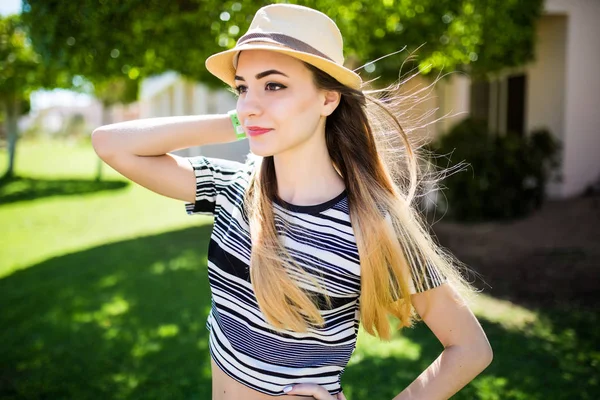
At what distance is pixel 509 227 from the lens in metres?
8.70

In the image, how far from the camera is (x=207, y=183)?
6.75 feet

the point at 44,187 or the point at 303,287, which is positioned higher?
the point at 303,287

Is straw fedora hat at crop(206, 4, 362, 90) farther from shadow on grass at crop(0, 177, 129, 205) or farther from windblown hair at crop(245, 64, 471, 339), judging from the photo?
shadow on grass at crop(0, 177, 129, 205)

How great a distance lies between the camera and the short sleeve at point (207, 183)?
6.73 ft

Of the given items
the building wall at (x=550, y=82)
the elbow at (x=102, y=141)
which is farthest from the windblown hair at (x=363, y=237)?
the building wall at (x=550, y=82)

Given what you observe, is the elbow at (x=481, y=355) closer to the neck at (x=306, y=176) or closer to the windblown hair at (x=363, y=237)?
the windblown hair at (x=363, y=237)

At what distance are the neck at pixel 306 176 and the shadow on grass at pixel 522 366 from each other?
256cm

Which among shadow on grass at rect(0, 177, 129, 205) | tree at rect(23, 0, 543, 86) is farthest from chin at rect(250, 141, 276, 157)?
shadow on grass at rect(0, 177, 129, 205)

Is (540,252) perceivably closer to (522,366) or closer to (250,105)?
(522,366)

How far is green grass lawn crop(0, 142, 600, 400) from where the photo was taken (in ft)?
14.0

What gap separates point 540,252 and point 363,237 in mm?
6470

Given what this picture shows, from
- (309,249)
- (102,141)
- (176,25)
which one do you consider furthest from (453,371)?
(176,25)

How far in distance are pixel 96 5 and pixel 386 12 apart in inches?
88.0

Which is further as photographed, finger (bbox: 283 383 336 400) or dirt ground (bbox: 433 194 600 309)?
dirt ground (bbox: 433 194 600 309)
